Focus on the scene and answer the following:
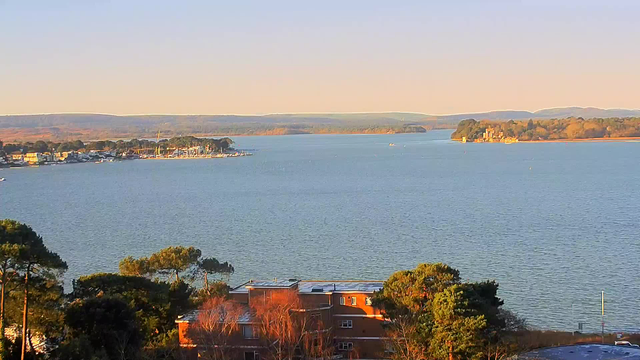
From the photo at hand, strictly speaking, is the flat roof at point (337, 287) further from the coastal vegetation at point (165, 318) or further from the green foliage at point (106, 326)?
the green foliage at point (106, 326)

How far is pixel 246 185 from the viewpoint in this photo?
3681cm

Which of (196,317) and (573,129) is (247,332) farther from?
(573,129)

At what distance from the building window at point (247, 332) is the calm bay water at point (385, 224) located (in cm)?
461

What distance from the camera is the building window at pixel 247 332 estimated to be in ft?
29.8

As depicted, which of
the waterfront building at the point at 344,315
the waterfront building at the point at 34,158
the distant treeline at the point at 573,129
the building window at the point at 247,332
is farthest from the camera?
the distant treeline at the point at 573,129

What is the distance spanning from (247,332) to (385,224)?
42.9 ft

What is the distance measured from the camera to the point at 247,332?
9.11 m

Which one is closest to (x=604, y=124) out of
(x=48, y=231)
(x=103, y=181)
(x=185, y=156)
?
(x=185, y=156)

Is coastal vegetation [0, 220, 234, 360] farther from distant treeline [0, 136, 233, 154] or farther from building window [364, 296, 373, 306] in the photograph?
distant treeline [0, 136, 233, 154]

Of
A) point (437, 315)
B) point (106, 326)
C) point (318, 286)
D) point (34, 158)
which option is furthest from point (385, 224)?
point (34, 158)

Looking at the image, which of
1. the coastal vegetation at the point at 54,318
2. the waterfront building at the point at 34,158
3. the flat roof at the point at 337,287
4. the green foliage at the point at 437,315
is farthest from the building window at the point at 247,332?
the waterfront building at the point at 34,158

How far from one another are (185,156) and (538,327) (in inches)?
2398

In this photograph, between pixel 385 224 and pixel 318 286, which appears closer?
pixel 318 286

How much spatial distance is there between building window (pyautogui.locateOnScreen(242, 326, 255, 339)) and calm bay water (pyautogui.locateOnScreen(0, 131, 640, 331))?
4.61 metres
